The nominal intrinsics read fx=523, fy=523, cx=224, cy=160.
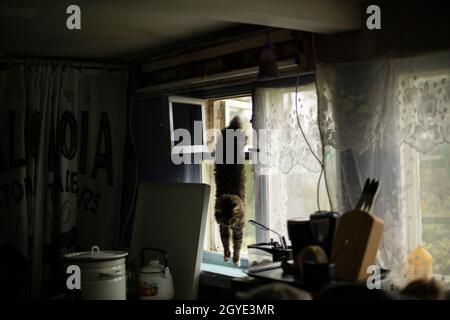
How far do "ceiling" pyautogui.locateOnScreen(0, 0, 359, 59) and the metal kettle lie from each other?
3.87ft

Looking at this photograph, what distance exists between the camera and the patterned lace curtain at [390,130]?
6.48ft

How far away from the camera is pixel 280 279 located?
6.03 ft

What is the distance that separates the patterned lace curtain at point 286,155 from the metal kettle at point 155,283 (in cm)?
59

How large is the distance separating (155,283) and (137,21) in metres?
1.28

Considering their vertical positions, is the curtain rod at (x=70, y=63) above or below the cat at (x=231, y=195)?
above

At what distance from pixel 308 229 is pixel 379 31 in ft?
2.92

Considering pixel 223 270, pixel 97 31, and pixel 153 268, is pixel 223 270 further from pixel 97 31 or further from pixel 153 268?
pixel 97 31

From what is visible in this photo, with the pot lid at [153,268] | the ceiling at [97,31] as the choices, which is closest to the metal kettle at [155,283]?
the pot lid at [153,268]

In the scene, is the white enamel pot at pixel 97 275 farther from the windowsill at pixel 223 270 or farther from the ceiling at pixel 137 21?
the ceiling at pixel 137 21

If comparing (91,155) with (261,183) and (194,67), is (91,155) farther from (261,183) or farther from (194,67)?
(261,183)

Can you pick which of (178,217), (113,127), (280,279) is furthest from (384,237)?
(113,127)

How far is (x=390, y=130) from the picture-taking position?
209cm

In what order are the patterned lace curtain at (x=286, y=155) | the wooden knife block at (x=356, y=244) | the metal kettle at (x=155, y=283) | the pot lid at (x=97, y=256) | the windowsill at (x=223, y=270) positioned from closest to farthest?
the wooden knife block at (x=356, y=244), the patterned lace curtain at (x=286, y=155), the pot lid at (x=97, y=256), the metal kettle at (x=155, y=283), the windowsill at (x=223, y=270)

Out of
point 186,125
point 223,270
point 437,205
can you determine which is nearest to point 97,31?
point 186,125
